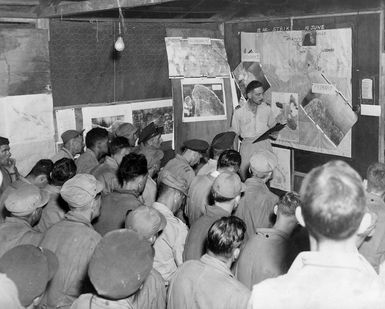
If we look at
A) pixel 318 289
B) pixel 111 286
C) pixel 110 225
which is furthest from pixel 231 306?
pixel 110 225

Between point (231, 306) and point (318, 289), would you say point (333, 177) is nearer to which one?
point (318, 289)

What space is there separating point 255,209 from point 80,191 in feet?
5.08

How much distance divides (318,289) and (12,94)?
5.94 m

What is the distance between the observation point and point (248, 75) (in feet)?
27.8

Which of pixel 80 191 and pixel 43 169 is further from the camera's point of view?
pixel 43 169

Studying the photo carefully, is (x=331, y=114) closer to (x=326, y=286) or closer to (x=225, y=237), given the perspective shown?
(x=225, y=237)

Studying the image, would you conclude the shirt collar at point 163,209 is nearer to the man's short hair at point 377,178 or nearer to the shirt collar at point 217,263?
the shirt collar at point 217,263

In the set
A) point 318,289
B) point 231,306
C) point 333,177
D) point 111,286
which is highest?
point 333,177

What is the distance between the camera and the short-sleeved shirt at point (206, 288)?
10.2 feet

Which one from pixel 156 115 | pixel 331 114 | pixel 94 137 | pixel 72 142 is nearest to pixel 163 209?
pixel 94 137

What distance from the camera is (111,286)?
8.66ft

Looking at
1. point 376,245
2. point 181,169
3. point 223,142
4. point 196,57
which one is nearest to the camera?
point 376,245

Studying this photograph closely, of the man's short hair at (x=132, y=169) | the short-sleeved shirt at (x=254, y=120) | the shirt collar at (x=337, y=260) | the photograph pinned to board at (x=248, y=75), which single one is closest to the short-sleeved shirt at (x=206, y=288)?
the shirt collar at (x=337, y=260)

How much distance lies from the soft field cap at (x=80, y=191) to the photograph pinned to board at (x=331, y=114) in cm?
365
